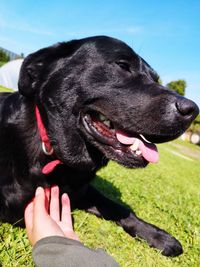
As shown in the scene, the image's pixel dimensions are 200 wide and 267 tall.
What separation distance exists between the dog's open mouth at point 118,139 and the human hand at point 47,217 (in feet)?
1.75

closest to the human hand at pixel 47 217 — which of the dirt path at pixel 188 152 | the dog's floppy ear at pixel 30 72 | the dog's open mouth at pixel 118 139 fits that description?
the dog's open mouth at pixel 118 139

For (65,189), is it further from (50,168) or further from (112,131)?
(112,131)

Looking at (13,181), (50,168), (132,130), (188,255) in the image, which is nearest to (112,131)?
(132,130)

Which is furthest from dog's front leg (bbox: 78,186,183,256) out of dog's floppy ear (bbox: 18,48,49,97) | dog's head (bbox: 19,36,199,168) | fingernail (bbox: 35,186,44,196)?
dog's floppy ear (bbox: 18,48,49,97)

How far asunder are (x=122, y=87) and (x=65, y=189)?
95cm

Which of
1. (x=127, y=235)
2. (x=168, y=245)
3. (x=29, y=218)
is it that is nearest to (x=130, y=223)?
(x=127, y=235)

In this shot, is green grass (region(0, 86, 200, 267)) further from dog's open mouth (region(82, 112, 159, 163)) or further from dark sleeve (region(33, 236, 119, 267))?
dog's open mouth (region(82, 112, 159, 163))

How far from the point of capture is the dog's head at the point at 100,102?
2.45m

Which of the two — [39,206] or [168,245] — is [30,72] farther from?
[168,245]

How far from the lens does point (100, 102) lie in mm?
2641

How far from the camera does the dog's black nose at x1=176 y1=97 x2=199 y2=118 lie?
229cm

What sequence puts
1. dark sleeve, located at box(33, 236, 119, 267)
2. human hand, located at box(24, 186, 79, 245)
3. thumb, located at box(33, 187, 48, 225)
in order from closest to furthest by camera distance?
dark sleeve, located at box(33, 236, 119, 267) → human hand, located at box(24, 186, 79, 245) → thumb, located at box(33, 187, 48, 225)

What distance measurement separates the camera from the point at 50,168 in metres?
2.69

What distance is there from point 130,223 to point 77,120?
1102 millimetres
